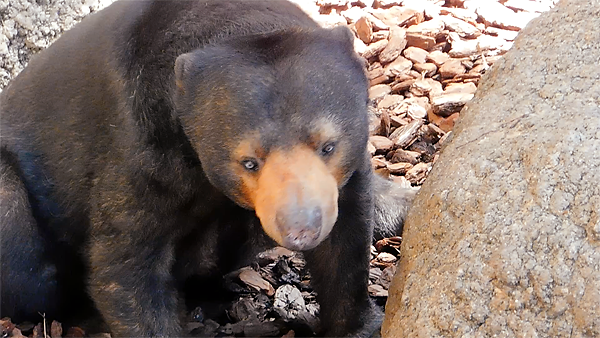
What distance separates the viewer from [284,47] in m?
2.95

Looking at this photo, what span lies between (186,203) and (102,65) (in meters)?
0.77

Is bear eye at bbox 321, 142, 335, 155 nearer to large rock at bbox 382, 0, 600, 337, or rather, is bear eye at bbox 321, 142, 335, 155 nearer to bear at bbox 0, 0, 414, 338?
bear at bbox 0, 0, 414, 338

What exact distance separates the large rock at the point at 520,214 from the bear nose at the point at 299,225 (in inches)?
18.2

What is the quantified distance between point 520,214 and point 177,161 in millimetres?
1451

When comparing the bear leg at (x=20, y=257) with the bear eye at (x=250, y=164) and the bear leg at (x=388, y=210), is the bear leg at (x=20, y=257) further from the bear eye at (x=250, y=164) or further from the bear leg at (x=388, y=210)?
the bear leg at (x=388, y=210)

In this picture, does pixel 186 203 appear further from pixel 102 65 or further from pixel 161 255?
pixel 102 65

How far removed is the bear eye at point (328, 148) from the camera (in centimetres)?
287

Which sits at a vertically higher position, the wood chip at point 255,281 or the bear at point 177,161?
the bear at point 177,161

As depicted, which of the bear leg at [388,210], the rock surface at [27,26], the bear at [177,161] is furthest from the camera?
the rock surface at [27,26]

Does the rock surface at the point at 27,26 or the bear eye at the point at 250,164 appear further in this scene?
the rock surface at the point at 27,26

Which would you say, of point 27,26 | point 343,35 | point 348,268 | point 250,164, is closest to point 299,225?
point 250,164

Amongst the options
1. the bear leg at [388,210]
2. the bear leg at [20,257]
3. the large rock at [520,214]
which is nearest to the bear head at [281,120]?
the large rock at [520,214]

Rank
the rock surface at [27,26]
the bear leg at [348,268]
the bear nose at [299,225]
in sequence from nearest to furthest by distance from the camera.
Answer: the bear nose at [299,225] < the bear leg at [348,268] < the rock surface at [27,26]

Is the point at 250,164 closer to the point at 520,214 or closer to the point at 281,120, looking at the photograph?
the point at 281,120
